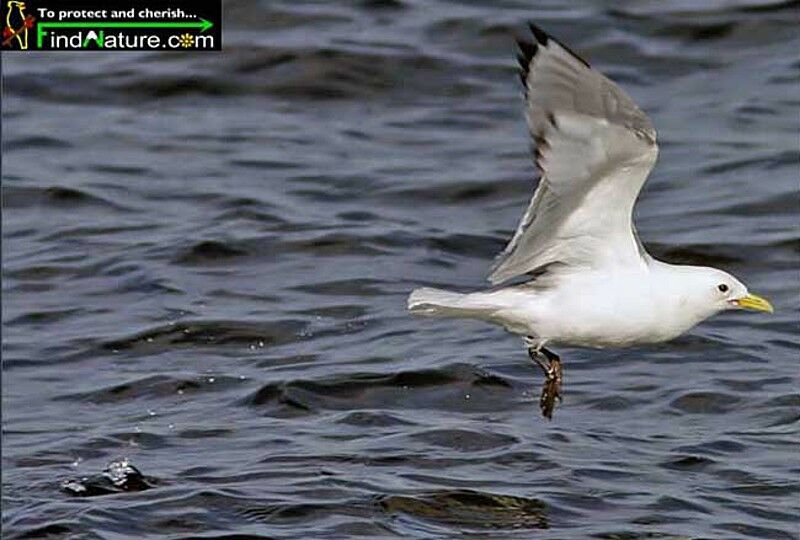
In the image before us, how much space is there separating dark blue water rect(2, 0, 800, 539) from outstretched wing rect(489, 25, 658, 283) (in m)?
0.94

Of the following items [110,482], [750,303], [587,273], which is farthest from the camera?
[110,482]

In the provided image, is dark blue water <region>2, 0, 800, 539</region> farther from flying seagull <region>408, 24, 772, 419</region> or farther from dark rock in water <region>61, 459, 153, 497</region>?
flying seagull <region>408, 24, 772, 419</region>

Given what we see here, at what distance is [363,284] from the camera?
10.7 metres

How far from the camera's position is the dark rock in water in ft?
25.1

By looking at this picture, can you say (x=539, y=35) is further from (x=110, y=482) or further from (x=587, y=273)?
(x=110, y=482)

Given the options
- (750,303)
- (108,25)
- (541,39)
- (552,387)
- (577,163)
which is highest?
(541,39)

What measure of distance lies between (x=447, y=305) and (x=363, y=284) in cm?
347

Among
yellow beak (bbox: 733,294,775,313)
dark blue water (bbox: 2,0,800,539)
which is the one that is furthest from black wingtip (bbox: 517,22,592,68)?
dark blue water (bbox: 2,0,800,539)

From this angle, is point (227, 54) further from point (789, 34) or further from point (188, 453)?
point (188, 453)

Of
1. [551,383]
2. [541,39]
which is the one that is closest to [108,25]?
[551,383]

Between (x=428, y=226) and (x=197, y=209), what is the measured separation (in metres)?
1.40

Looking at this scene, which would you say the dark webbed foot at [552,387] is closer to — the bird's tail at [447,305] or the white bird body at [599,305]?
the white bird body at [599,305]

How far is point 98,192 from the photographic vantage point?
12.2 meters

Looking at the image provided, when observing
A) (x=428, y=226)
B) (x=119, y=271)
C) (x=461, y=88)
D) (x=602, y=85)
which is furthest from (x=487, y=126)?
(x=602, y=85)
